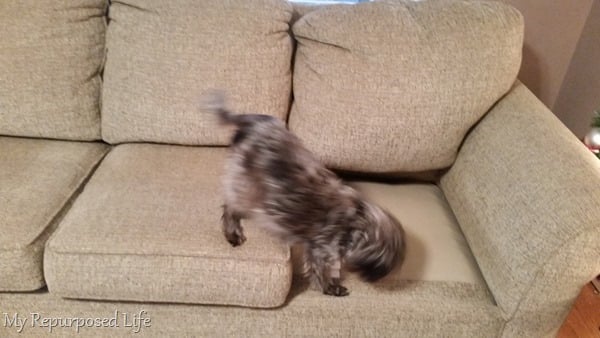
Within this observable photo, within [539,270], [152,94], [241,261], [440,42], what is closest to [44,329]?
[241,261]

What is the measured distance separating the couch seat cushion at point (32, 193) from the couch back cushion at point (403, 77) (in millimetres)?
746

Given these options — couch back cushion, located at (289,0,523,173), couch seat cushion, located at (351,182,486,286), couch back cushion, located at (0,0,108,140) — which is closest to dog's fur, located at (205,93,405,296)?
couch seat cushion, located at (351,182,486,286)

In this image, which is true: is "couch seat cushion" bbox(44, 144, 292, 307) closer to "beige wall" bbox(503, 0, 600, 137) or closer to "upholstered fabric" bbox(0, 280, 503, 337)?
"upholstered fabric" bbox(0, 280, 503, 337)

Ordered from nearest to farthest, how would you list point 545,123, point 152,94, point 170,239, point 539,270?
point 539,270
point 170,239
point 545,123
point 152,94

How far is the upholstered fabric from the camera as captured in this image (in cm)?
122

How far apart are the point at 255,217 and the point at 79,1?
1004mm

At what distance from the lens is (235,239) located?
1.21m

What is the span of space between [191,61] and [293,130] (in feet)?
1.32

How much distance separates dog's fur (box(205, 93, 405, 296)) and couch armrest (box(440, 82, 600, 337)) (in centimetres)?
27

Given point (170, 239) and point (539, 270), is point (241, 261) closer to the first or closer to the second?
point (170, 239)

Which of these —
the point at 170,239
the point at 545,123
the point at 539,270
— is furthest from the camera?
the point at 545,123

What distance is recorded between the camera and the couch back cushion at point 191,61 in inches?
60.0

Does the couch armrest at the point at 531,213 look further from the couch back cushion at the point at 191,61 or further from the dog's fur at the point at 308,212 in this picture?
the couch back cushion at the point at 191,61

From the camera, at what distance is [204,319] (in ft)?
4.14
